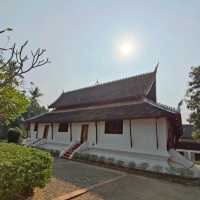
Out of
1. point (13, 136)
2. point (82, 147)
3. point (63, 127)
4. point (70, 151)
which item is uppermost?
point (63, 127)

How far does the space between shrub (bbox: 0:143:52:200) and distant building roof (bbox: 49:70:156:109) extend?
39.1 ft

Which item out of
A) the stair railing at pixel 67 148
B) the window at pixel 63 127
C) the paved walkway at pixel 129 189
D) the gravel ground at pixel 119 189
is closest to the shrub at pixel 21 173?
the gravel ground at pixel 119 189

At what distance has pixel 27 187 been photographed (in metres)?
5.61

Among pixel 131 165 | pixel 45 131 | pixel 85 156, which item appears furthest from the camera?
pixel 45 131

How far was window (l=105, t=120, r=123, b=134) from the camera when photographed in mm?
15050

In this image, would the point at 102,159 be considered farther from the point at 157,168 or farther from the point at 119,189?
the point at 119,189

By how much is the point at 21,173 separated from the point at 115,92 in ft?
49.0

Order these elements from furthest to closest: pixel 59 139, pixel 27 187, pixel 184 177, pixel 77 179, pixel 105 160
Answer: pixel 59 139
pixel 105 160
pixel 184 177
pixel 77 179
pixel 27 187

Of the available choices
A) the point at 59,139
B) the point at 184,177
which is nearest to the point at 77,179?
the point at 184,177

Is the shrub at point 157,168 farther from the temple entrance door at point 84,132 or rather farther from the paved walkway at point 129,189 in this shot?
the temple entrance door at point 84,132

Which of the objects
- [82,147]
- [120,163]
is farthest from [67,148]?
[120,163]

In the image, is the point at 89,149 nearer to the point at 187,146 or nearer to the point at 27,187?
the point at 27,187

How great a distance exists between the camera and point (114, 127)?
1540 centimetres

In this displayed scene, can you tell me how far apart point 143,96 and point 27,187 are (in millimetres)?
12607
